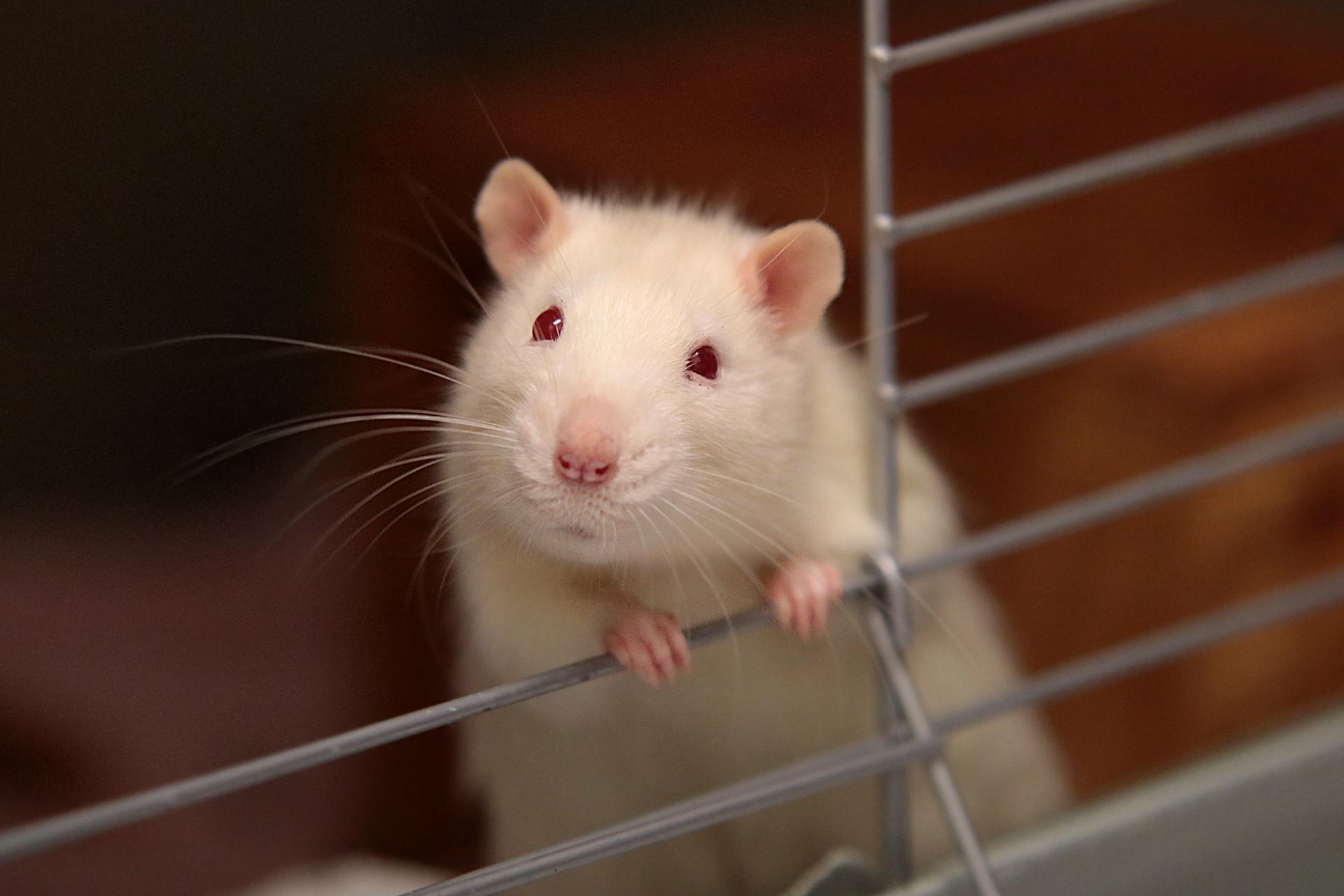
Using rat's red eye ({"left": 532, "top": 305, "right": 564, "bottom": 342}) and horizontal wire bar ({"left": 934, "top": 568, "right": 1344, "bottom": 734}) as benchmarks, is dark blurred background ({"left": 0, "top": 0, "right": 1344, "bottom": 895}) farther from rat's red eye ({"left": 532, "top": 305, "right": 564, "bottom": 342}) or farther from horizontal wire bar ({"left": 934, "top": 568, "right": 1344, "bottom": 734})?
horizontal wire bar ({"left": 934, "top": 568, "right": 1344, "bottom": 734})

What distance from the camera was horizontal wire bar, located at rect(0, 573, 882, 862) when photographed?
577mm

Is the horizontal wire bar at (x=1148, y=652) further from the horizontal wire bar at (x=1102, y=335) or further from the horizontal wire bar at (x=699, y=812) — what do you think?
the horizontal wire bar at (x=1102, y=335)

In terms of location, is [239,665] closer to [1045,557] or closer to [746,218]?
[746,218]

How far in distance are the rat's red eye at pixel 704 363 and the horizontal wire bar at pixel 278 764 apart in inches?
6.5

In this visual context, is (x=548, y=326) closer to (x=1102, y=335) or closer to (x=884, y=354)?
(x=884, y=354)

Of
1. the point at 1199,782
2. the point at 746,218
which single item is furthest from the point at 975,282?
the point at 1199,782

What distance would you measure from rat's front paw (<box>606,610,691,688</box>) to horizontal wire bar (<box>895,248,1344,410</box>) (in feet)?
0.70

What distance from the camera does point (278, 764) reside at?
0.60m

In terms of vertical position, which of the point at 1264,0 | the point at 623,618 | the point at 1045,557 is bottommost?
the point at 623,618

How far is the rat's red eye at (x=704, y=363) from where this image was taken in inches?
26.7

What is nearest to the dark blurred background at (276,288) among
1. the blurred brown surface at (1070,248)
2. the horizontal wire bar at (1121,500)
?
the blurred brown surface at (1070,248)

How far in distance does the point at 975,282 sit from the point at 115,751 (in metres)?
0.65

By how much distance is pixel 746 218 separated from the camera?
71cm

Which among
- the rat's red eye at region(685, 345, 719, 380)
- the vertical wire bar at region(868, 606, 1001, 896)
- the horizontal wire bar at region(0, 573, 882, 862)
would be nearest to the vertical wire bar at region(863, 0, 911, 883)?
the vertical wire bar at region(868, 606, 1001, 896)
